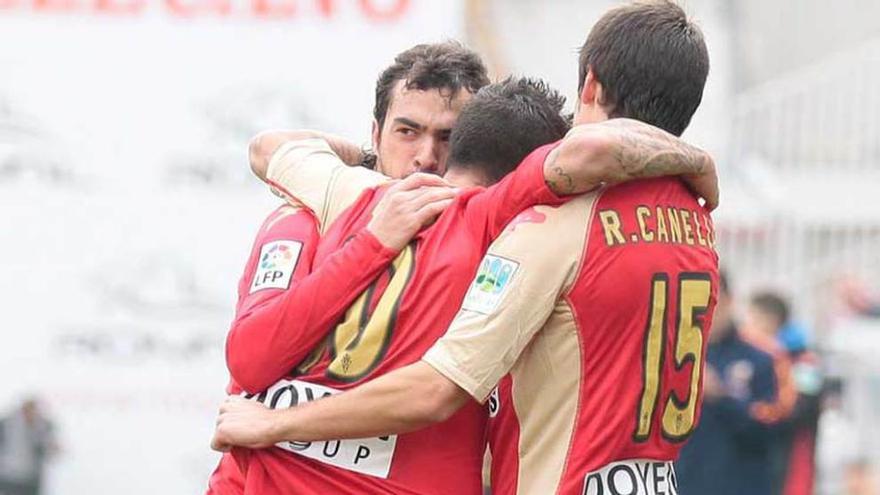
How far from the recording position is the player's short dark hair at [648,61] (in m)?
4.56

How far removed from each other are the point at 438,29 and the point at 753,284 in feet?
17.1

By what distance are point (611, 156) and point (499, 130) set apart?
14.8 inches

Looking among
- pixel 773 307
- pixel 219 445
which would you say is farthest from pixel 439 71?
pixel 773 307

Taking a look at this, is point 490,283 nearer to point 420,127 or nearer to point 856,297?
point 420,127

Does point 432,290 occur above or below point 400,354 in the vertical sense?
above

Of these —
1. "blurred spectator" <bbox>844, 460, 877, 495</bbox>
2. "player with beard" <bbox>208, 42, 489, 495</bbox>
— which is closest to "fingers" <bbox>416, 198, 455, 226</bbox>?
"player with beard" <bbox>208, 42, 489, 495</bbox>

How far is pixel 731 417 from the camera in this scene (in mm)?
10672

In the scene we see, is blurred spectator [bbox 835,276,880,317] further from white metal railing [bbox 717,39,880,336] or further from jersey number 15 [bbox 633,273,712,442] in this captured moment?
jersey number 15 [bbox 633,273,712,442]

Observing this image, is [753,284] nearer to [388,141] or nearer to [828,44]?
[828,44]

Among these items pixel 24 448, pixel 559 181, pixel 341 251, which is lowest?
pixel 24 448

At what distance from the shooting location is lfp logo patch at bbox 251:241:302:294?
472cm

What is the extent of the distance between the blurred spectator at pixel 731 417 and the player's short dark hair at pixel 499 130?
19.3ft

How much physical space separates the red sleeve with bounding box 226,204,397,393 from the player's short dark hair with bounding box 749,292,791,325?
26.1ft

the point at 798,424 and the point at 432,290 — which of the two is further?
the point at 798,424
